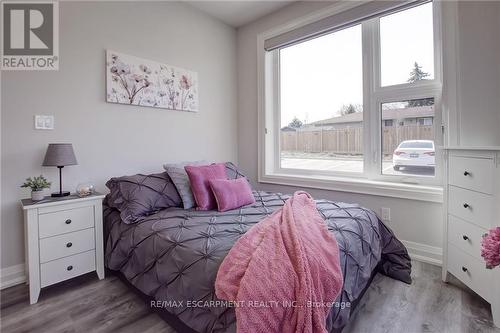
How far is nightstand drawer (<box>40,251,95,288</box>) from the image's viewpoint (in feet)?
5.72

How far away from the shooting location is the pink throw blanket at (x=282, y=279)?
936 millimetres

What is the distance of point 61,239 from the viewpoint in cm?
181

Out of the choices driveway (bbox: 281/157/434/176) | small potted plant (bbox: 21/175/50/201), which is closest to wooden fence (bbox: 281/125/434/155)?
driveway (bbox: 281/157/434/176)

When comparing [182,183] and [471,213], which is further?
[182,183]

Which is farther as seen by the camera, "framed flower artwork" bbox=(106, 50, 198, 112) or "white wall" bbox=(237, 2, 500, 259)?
"framed flower artwork" bbox=(106, 50, 198, 112)

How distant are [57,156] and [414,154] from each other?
10.0ft

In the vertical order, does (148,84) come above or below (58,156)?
above

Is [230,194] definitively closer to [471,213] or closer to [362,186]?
[362,186]

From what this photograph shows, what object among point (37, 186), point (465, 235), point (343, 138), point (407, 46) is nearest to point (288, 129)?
point (343, 138)

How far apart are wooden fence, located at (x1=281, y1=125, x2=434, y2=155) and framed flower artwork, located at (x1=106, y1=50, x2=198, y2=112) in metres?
1.34

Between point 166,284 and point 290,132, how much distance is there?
2.48m

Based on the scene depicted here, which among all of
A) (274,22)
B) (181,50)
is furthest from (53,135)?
(274,22)

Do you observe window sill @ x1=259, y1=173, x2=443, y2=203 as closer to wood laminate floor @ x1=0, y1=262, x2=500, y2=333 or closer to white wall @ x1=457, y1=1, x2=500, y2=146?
white wall @ x1=457, y1=1, x2=500, y2=146

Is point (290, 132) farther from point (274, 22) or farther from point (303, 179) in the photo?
point (274, 22)
